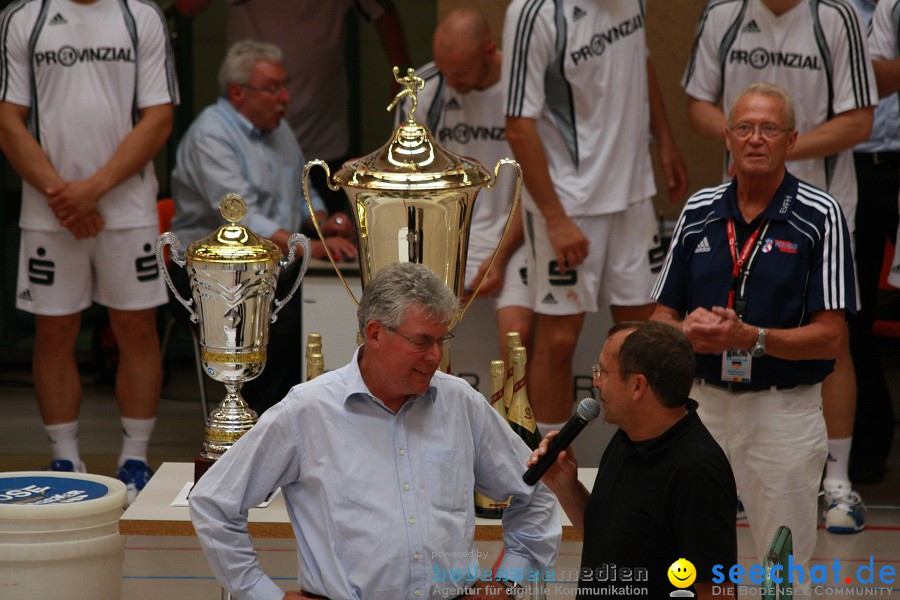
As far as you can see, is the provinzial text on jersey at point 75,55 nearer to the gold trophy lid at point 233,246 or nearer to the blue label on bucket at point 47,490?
the gold trophy lid at point 233,246

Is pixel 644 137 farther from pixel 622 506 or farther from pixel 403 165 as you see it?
pixel 622 506

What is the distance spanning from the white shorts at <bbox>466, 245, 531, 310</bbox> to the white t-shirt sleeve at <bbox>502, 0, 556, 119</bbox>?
699mm

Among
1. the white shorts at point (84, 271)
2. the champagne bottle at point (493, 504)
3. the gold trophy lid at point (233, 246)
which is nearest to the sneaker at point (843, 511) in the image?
the champagne bottle at point (493, 504)

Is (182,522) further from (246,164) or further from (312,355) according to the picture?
(246,164)

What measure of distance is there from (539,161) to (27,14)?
2.12 m

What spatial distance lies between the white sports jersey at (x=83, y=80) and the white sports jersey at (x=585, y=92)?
1.52 m

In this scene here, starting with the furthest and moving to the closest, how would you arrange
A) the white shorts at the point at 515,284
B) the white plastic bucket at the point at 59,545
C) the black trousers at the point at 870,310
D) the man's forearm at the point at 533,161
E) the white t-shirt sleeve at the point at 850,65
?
the black trousers at the point at 870,310, the white shorts at the point at 515,284, the man's forearm at the point at 533,161, the white t-shirt sleeve at the point at 850,65, the white plastic bucket at the point at 59,545

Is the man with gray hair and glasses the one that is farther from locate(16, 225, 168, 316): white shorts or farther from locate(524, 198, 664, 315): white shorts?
locate(16, 225, 168, 316): white shorts

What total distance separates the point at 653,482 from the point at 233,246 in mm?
1432

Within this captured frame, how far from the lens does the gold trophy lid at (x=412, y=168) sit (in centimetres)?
362

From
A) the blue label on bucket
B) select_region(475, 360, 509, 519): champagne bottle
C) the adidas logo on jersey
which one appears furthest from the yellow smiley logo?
the adidas logo on jersey

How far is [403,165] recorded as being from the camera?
3646 millimetres

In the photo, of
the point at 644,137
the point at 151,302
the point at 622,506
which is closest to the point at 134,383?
the point at 151,302

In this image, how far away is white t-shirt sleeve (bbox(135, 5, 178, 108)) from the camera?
5598 mm
